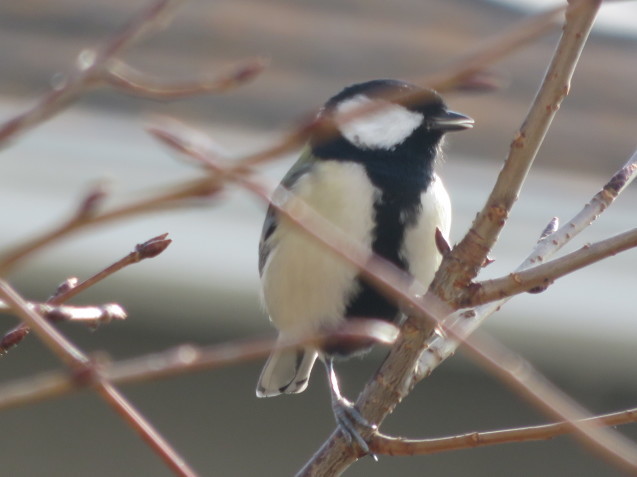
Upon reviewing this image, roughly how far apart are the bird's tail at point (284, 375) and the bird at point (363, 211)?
189 millimetres

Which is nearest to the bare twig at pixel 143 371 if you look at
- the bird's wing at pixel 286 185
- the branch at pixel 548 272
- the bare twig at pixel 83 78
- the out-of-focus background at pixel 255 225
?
the bare twig at pixel 83 78

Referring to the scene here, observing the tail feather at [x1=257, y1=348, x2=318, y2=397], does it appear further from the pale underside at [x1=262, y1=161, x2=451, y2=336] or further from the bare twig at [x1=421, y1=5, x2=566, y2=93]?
the bare twig at [x1=421, y1=5, x2=566, y2=93]

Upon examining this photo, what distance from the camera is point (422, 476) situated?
3861mm

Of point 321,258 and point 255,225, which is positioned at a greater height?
point 321,258

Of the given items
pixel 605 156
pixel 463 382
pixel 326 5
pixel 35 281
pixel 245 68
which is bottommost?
pixel 463 382

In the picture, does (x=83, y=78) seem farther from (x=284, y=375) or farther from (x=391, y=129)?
(x=284, y=375)

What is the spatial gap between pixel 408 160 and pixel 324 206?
30 centimetres

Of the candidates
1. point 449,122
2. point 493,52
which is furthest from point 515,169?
point 449,122

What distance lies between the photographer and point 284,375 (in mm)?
2840

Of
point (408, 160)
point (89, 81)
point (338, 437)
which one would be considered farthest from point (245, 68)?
point (408, 160)

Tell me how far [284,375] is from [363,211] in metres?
0.69

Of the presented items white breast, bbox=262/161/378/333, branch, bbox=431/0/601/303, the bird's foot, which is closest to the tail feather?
white breast, bbox=262/161/378/333

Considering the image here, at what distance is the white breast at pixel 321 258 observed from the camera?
7.67ft

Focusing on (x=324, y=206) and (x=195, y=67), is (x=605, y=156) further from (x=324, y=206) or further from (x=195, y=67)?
(x=324, y=206)
